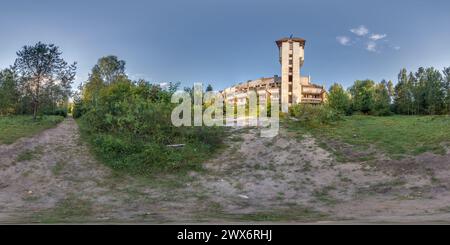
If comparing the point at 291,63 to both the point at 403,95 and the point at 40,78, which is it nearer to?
the point at 403,95

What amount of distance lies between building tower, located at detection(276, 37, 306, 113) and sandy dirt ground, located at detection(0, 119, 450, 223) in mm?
43928

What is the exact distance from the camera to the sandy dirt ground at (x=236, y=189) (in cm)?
899

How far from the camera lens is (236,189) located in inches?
483

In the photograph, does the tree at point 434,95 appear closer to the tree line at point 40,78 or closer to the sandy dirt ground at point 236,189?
the sandy dirt ground at point 236,189

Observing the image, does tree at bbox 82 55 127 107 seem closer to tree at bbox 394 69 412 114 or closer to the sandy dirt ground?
the sandy dirt ground

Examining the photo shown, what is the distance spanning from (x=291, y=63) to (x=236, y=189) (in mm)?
51920

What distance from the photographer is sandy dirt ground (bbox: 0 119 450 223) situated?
8992 mm

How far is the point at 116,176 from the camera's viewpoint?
1362 cm

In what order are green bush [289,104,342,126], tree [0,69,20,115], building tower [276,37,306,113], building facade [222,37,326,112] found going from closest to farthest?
green bush [289,104,342,126], tree [0,69,20,115], building facade [222,37,326,112], building tower [276,37,306,113]

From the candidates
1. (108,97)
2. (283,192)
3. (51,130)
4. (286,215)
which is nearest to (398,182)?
(283,192)

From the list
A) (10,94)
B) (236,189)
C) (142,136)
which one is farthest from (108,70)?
(236,189)

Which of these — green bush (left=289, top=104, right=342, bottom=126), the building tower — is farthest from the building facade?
green bush (left=289, top=104, right=342, bottom=126)

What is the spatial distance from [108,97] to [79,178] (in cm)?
925

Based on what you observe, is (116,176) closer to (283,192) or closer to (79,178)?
(79,178)
